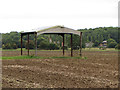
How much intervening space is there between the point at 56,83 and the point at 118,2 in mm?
11471

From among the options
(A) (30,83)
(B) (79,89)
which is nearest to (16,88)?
(A) (30,83)

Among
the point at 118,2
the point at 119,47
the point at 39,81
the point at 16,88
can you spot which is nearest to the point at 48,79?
the point at 39,81

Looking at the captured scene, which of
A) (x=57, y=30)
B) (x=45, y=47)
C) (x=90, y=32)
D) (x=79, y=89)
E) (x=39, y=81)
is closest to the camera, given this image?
(x=79, y=89)

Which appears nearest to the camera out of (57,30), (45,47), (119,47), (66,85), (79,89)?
(79,89)

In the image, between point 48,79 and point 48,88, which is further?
point 48,79

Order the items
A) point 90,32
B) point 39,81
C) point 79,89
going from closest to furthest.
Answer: point 79,89 → point 39,81 → point 90,32

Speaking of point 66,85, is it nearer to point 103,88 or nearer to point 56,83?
point 56,83

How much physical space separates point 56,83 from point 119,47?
167 ft

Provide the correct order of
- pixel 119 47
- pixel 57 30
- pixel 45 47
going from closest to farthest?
pixel 57 30
pixel 45 47
pixel 119 47

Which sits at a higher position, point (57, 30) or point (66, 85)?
point (57, 30)

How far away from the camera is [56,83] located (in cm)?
910

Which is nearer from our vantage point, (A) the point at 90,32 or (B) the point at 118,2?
(B) the point at 118,2

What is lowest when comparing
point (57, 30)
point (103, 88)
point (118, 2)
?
point (103, 88)

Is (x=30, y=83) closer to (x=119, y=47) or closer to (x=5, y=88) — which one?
(x=5, y=88)
